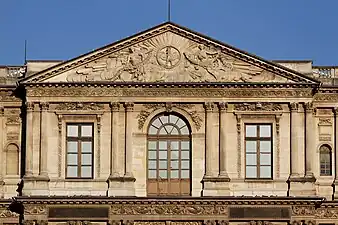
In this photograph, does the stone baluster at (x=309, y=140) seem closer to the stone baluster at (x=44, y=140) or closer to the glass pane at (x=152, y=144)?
the glass pane at (x=152, y=144)

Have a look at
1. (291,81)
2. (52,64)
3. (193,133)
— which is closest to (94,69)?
(52,64)

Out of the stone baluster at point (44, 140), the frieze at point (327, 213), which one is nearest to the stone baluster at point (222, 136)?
the frieze at point (327, 213)

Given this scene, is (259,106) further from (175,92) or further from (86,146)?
(86,146)

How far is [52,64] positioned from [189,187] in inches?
257

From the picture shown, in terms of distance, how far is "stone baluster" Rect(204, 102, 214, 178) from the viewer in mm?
41438

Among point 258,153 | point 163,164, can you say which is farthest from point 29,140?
point 258,153

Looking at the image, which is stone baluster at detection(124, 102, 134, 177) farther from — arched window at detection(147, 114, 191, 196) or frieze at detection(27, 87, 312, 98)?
arched window at detection(147, 114, 191, 196)

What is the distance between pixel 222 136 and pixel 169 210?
10.5 feet

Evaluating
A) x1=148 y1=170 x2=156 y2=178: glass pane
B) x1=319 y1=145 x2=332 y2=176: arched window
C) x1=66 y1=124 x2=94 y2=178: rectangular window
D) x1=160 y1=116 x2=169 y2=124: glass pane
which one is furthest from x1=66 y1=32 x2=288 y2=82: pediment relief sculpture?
Result: x1=148 y1=170 x2=156 y2=178: glass pane

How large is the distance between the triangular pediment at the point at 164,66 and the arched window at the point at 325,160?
2.96 meters

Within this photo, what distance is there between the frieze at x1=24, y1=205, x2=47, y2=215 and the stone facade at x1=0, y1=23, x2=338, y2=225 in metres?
0.50

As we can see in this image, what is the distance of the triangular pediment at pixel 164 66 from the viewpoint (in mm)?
41750

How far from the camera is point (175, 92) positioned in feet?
137

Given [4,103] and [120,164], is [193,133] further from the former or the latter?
[4,103]
